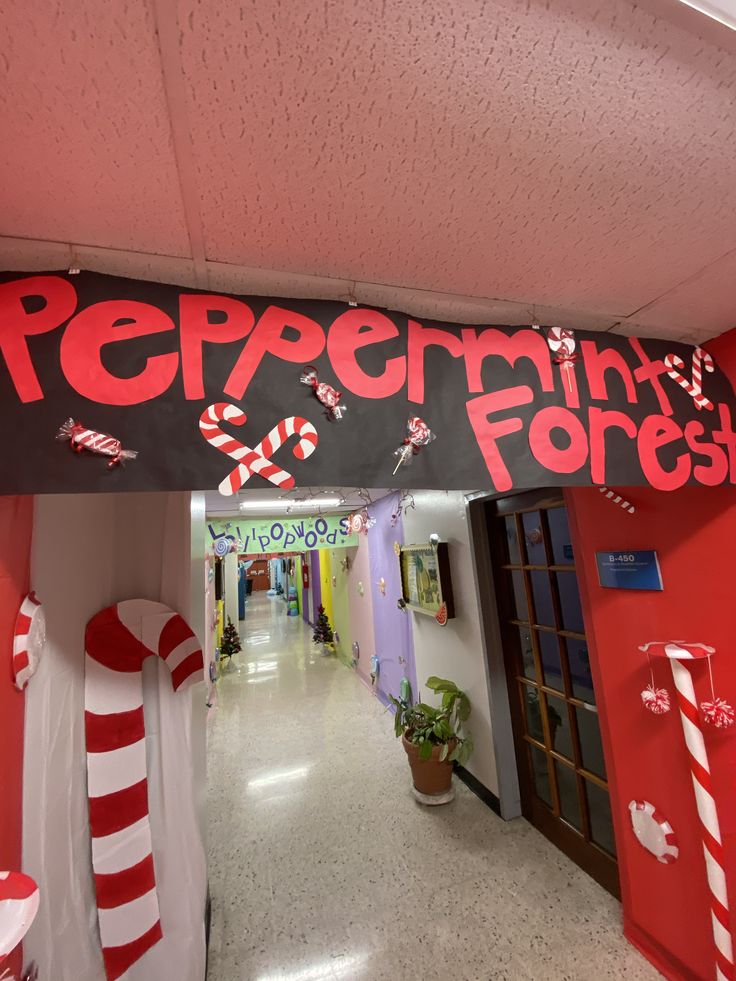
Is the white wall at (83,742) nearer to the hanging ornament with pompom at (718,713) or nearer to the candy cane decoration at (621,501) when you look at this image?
the candy cane decoration at (621,501)

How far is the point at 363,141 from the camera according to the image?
63 centimetres

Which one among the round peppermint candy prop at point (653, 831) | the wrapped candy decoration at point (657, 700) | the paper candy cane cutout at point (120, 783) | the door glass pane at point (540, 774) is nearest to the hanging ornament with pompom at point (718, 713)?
the wrapped candy decoration at point (657, 700)

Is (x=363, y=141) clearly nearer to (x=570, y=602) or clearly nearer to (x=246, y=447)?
(x=246, y=447)

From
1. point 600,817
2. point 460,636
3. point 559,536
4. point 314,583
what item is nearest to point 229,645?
point 314,583

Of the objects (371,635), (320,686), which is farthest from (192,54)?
(320,686)

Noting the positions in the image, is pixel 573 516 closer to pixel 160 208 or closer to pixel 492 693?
pixel 492 693

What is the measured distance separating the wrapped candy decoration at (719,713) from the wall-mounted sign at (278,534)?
3.37 metres

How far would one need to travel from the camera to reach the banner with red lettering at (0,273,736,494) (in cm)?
72

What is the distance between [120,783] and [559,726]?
2.20 m

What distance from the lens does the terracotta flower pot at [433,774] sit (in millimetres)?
2637

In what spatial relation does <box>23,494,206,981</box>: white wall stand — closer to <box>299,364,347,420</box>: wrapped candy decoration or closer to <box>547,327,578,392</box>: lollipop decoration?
<box>299,364,347,420</box>: wrapped candy decoration

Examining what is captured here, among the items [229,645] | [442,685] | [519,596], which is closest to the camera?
[519,596]

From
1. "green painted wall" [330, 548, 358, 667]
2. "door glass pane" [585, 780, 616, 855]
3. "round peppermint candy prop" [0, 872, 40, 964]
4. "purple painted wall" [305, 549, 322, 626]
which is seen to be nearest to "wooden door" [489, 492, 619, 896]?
"door glass pane" [585, 780, 616, 855]

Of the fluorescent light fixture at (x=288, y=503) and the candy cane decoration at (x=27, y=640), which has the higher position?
the fluorescent light fixture at (x=288, y=503)
